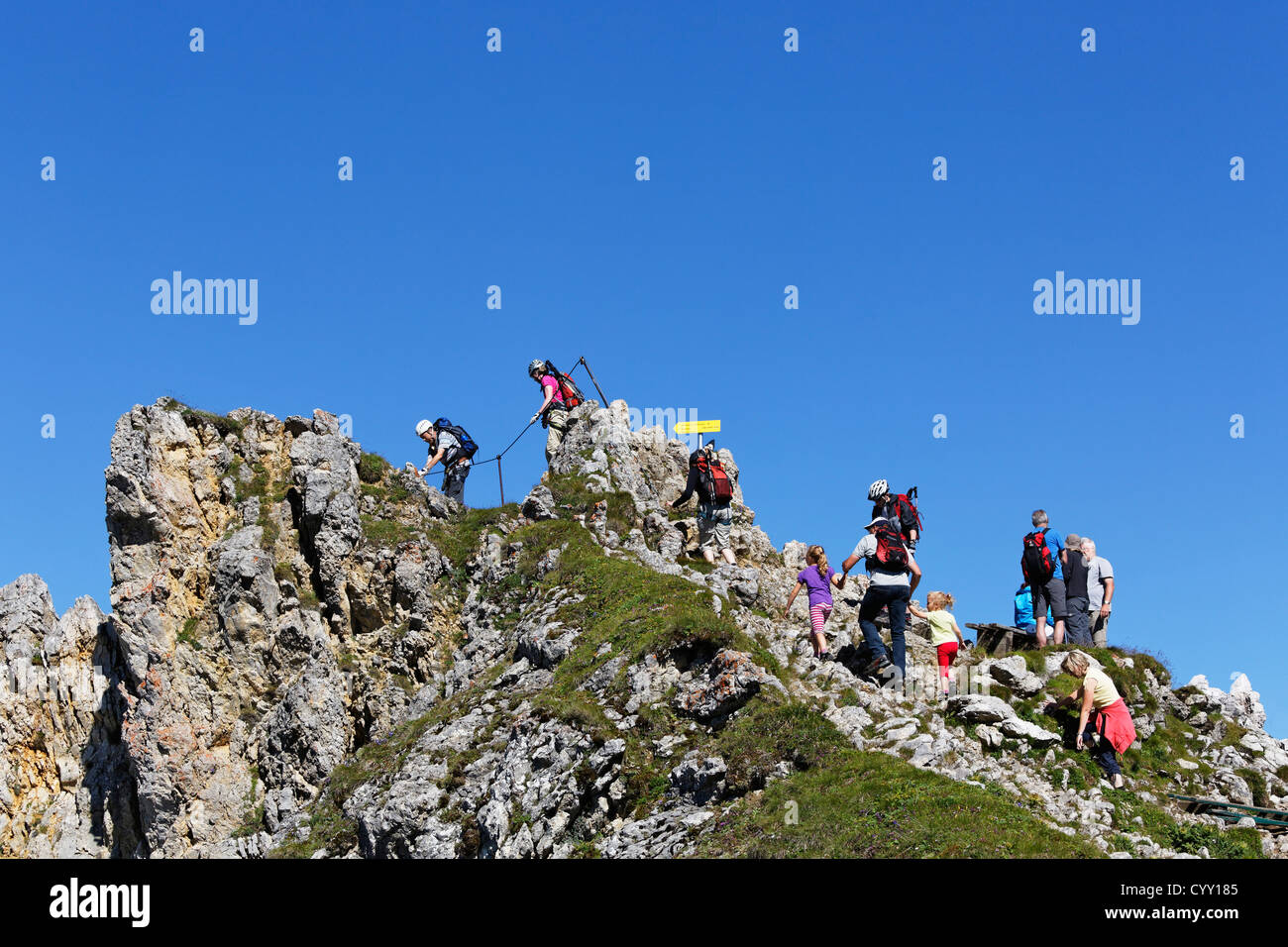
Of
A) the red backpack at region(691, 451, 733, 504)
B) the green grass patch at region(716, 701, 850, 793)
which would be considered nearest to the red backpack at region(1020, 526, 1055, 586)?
the red backpack at region(691, 451, 733, 504)

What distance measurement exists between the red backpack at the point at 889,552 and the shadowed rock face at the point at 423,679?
2299mm

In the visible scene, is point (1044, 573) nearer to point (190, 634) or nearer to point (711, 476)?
point (711, 476)

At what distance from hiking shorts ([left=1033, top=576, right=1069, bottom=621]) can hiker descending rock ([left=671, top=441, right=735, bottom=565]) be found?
26.1 feet

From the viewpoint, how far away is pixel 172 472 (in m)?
32.4

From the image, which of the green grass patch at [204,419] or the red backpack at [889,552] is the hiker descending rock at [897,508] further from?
the green grass patch at [204,419]

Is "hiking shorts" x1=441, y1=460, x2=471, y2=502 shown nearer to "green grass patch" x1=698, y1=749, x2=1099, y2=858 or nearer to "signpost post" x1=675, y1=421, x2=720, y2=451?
"signpost post" x1=675, y1=421, x2=720, y2=451

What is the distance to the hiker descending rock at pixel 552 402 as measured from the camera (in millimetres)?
36062

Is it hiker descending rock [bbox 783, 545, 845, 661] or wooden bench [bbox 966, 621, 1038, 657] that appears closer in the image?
hiker descending rock [bbox 783, 545, 845, 661]

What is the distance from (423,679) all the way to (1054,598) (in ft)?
53.9

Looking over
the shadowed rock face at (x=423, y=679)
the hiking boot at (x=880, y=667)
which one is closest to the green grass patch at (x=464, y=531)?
the shadowed rock face at (x=423, y=679)

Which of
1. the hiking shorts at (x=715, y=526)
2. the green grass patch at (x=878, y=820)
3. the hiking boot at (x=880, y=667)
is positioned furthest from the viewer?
the hiking shorts at (x=715, y=526)

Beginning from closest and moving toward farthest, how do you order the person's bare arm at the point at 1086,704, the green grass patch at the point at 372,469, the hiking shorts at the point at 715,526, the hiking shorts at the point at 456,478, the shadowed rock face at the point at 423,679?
the person's bare arm at the point at 1086,704 < the shadowed rock face at the point at 423,679 < the hiking shorts at the point at 715,526 < the green grass patch at the point at 372,469 < the hiking shorts at the point at 456,478

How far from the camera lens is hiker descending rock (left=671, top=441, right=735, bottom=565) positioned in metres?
29.1
